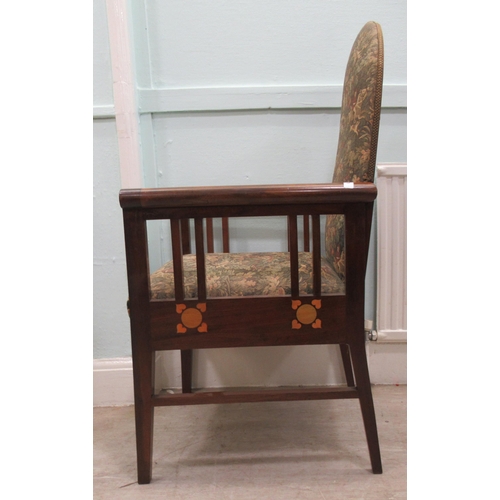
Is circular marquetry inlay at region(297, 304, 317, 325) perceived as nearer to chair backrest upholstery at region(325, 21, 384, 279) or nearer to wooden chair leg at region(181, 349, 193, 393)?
chair backrest upholstery at region(325, 21, 384, 279)

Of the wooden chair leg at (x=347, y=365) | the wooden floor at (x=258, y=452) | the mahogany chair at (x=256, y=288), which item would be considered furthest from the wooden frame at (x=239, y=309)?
the wooden chair leg at (x=347, y=365)

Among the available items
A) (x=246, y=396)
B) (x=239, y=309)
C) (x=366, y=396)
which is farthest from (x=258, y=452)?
(x=239, y=309)

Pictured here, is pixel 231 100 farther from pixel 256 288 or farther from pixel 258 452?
pixel 258 452

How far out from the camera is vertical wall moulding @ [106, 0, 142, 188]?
1.35 m

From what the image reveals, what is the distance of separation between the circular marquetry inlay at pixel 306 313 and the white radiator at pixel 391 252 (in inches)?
22.8

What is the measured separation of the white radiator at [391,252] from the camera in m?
1.45

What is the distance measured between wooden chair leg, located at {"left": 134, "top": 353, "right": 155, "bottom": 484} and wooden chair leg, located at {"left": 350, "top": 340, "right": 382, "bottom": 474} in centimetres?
52

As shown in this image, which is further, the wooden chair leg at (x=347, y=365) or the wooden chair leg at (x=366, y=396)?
the wooden chair leg at (x=347, y=365)

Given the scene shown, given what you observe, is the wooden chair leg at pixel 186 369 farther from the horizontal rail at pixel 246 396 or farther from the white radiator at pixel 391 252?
the white radiator at pixel 391 252

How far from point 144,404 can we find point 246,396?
260 mm

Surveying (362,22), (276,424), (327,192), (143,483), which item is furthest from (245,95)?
(143,483)

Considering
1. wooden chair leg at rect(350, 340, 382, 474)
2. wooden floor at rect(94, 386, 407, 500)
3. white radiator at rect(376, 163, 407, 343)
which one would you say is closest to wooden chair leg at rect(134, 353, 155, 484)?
wooden floor at rect(94, 386, 407, 500)

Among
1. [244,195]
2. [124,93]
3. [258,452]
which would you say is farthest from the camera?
[124,93]

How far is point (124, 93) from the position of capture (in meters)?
1.38
